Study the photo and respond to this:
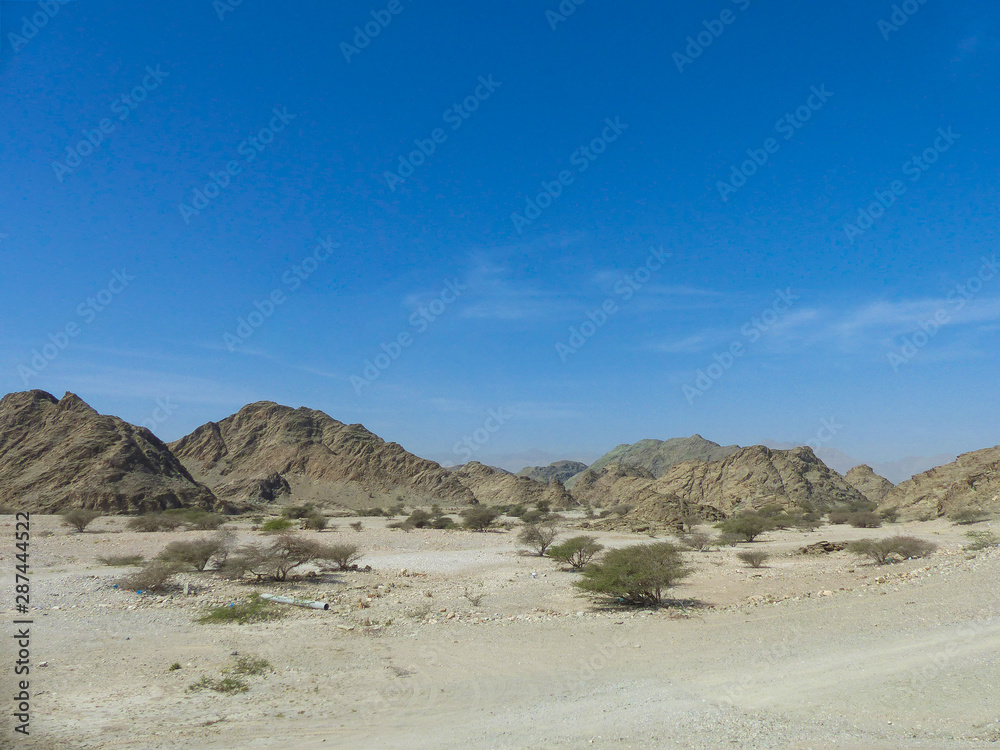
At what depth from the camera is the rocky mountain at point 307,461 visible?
85.2 meters

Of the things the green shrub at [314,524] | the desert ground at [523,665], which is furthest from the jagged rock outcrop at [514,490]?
the desert ground at [523,665]

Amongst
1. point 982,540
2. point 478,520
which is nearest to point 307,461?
point 478,520

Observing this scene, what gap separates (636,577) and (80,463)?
198ft

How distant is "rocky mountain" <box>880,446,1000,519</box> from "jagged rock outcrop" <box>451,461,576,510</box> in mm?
42255

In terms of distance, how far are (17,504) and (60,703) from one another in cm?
5704

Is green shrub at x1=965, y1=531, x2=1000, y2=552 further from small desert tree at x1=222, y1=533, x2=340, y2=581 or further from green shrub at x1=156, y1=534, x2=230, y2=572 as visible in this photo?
green shrub at x1=156, y1=534, x2=230, y2=572

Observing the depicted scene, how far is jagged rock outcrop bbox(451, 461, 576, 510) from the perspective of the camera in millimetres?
89812

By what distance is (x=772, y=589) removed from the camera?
2067cm

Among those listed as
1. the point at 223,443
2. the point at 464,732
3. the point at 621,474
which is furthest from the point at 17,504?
the point at 621,474

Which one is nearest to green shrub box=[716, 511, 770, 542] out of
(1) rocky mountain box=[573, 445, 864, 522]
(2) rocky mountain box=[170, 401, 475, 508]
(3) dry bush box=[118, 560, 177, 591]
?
(1) rocky mountain box=[573, 445, 864, 522]

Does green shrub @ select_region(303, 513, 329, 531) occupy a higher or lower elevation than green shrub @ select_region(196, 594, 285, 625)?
higher

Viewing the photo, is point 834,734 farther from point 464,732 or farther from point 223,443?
point 223,443

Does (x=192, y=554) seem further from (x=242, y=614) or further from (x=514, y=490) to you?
(x=514, y=490)

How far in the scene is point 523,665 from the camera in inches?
472
